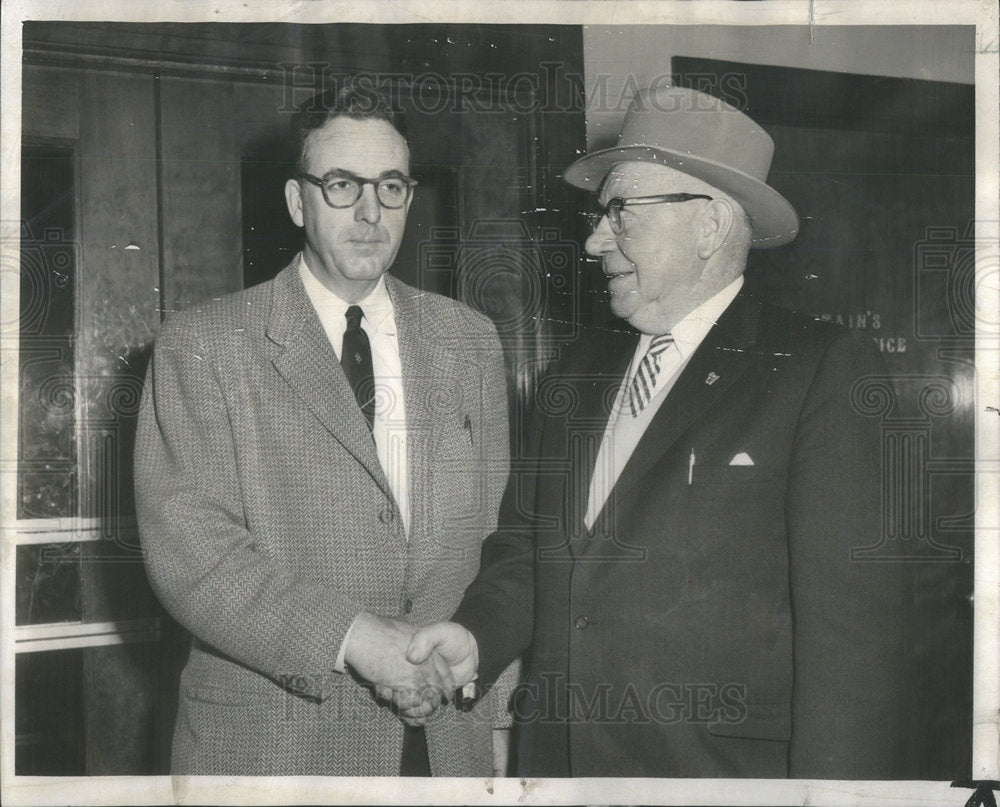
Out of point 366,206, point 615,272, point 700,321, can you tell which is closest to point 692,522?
point 700,321

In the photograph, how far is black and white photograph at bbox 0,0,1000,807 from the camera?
1.63 meters

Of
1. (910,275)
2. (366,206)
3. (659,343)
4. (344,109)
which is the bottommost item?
(659,343)

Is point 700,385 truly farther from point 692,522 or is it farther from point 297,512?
point 297,512

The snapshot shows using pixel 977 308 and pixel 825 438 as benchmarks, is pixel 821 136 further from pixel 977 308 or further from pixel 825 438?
pixel 825 438

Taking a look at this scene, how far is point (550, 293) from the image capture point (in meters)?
1.72

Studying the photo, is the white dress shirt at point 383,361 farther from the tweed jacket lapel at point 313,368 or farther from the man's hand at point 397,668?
the man's hand at point 397,668

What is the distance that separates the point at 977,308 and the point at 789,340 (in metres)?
0.41

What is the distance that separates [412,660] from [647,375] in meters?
0.64

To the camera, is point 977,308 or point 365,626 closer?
point 365,626

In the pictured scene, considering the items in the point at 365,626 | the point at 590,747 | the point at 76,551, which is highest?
the point at 76,551

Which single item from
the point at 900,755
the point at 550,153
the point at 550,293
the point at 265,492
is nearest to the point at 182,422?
the point at 265,492

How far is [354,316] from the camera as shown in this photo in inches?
66.4

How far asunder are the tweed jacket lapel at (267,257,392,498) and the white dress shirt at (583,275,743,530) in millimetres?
371

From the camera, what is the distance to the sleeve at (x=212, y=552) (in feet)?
5.28
